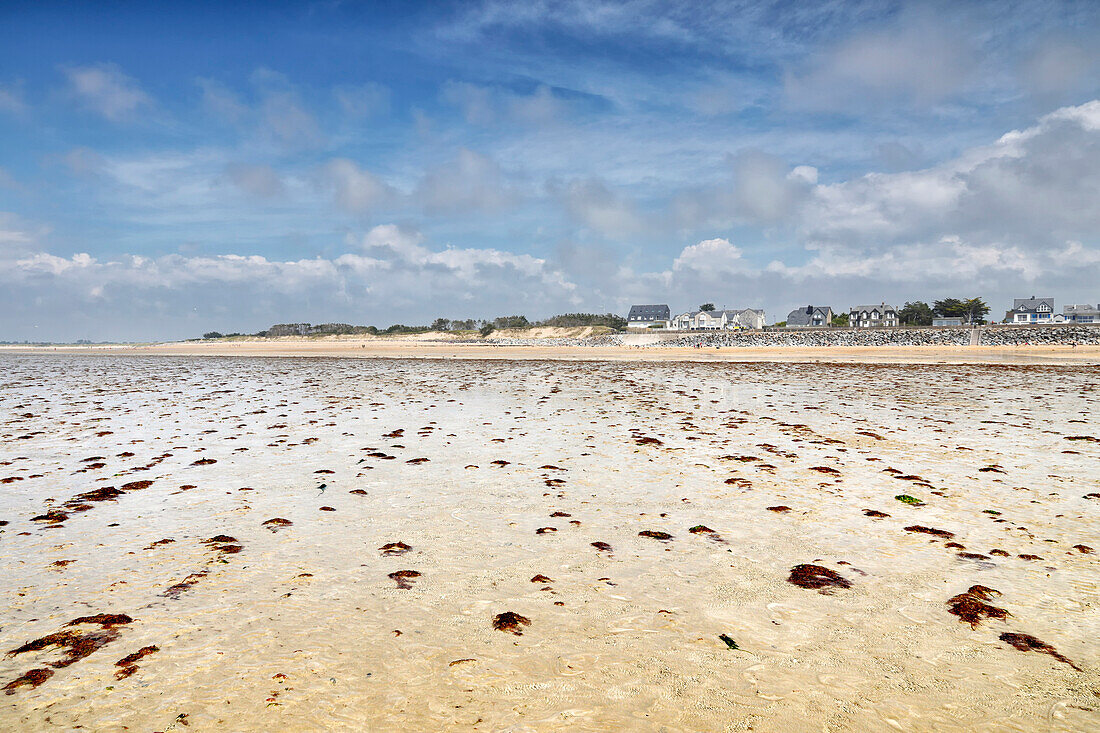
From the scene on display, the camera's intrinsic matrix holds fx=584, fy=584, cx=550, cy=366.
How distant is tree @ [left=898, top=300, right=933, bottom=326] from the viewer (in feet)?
416

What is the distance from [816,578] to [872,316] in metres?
154

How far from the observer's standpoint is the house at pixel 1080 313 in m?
125

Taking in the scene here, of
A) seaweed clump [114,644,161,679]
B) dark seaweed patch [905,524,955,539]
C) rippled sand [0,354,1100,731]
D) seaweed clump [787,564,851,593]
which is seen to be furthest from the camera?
dark seaweed patch [905,524,955,539]

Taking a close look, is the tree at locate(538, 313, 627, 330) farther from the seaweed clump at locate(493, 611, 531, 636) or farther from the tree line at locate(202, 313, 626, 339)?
the seaweed clump at locate(493, 611, 531, 636)

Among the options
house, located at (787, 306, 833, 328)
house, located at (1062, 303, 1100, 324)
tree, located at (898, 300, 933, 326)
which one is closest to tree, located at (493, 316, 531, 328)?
house, located at (787, 306, 833, 328)

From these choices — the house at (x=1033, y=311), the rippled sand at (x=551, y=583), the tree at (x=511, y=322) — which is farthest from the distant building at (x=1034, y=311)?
the rippled sand at (x=551, y=583)

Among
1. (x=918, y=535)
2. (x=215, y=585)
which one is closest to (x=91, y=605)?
(x=215, y=585)

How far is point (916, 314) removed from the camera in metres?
128

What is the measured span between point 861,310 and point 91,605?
159 metres

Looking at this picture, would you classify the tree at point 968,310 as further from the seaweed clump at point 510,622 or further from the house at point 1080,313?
the seaweed clump at point 510,622

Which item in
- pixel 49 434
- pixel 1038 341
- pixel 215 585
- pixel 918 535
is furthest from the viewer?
pixel 1038 341

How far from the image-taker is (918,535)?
6.17 m

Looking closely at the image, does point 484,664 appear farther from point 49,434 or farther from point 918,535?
point 49,434

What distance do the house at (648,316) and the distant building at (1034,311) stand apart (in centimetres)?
7475
